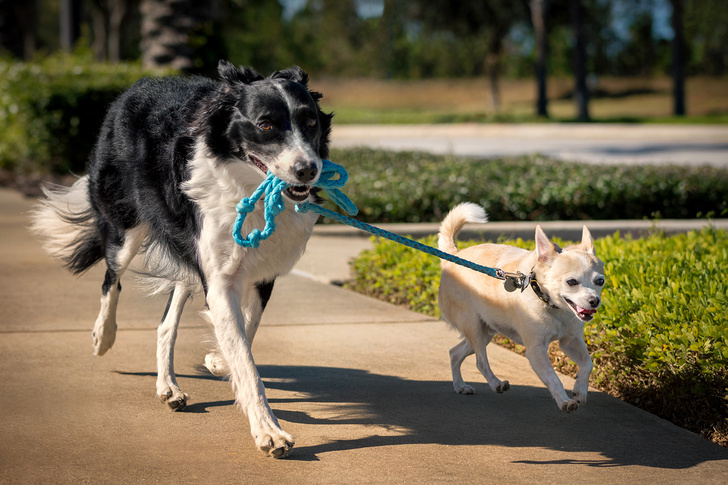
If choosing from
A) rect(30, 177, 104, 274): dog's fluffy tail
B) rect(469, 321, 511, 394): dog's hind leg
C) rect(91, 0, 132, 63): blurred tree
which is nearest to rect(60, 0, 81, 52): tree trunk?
rect(30, 177, 104, 274): dog's fluffy tail

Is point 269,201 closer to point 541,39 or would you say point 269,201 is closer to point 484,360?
point 484,360

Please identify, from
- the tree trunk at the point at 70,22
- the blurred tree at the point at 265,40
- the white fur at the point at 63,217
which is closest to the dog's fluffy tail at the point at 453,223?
the white fur at the point at 63,217

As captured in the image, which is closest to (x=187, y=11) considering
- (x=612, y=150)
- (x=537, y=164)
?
(x=537, y=164)

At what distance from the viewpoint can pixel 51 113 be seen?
13.6m

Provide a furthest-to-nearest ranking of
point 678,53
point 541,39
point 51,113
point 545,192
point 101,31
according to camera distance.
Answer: point 101,31 → point 541,39 → point 678,53 → point 51,113 → point 545,192

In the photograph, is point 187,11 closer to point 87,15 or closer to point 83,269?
point 83,269

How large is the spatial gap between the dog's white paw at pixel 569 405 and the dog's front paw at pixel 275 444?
1326 mm

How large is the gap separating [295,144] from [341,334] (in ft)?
7.77

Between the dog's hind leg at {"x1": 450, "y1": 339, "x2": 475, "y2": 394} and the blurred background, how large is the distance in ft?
64.8

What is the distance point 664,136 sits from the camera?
77.0 feet

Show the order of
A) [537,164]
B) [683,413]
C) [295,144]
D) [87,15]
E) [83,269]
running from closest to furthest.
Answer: [295,144]
[683,413]
[83,269]
[537,164]
[87,15]

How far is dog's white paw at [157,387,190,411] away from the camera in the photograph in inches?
164

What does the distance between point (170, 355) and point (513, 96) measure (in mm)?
46914

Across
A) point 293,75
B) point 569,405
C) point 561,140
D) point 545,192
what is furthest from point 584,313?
point 561,140
